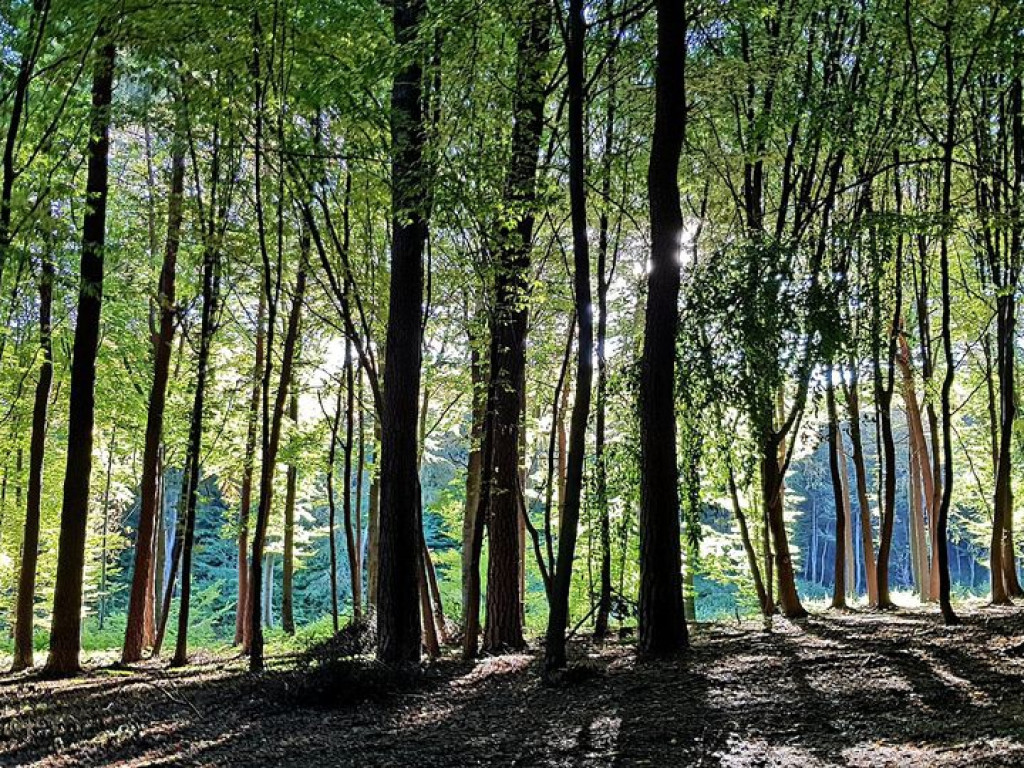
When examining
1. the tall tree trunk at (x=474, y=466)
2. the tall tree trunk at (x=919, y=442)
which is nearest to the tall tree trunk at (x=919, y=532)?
the tall tree trunk at (x=919, y=442)

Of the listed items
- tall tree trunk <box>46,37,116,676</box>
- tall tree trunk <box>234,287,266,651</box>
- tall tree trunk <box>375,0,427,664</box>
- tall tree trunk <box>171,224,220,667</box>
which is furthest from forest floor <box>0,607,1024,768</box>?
tall tree trunk <box>234,287,266,651</box>

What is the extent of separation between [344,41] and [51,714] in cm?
679

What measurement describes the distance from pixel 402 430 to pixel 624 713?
394cm

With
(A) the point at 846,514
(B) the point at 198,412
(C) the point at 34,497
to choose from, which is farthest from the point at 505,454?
→ (C) the point at 34,497

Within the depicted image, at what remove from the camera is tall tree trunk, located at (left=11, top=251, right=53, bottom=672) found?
10.6m

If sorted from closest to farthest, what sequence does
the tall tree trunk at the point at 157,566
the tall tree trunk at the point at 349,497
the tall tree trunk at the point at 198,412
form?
the tall tree trunk at the point at 198,412
the tall tree trunk at the point at 349,497
the tall tree trunk at the point at 157,566

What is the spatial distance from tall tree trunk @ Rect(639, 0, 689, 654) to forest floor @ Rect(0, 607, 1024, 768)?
0.42m

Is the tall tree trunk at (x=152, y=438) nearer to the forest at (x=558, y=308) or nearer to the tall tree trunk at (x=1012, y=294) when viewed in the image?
the forest at (x=558, y=308)

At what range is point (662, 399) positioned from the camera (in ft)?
19.6

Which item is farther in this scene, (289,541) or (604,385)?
(289,541)

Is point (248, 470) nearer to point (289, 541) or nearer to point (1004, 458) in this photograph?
point (289, 541)

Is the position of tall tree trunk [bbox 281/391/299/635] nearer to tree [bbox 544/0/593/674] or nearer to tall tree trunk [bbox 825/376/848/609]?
tall tree trunk [bbox 825/376/848/609]

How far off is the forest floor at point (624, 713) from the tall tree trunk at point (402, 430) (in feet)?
2.08

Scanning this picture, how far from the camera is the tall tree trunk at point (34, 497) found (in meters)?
10.6
